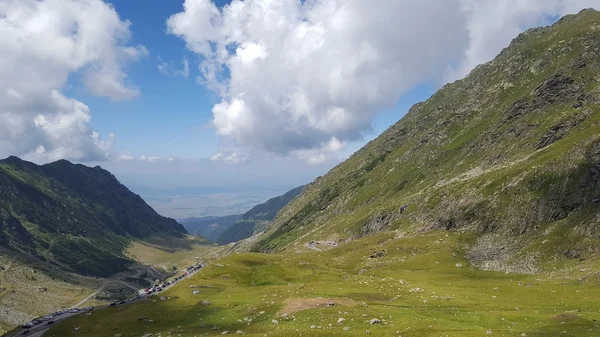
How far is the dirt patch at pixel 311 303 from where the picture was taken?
60031 millimetres

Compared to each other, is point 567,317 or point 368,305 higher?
point 368,305

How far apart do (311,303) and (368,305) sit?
834cm

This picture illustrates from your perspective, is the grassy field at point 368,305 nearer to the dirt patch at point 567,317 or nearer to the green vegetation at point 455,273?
the dirt patch at point 567,317

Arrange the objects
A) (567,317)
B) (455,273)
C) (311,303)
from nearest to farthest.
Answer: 1. (567,317)
2. (311,303)
3. (455,273)

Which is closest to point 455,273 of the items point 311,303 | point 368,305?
point 368,305

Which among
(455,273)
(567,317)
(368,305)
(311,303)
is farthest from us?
(455,273)

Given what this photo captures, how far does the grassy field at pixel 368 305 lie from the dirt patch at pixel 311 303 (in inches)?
6.1

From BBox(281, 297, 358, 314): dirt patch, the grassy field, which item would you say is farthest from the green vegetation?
the grassy field

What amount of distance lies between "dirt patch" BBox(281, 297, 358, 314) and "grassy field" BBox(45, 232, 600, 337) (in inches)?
6.1

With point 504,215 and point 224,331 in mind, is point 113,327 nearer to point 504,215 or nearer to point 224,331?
point 224,331

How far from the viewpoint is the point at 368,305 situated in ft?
199

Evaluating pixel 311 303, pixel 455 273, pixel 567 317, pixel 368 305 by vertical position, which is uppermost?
pixel 311 303

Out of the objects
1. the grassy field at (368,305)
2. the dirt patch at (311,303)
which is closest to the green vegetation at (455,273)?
the dirt patch at (311,303)

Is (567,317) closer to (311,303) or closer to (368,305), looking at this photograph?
(368,305)
